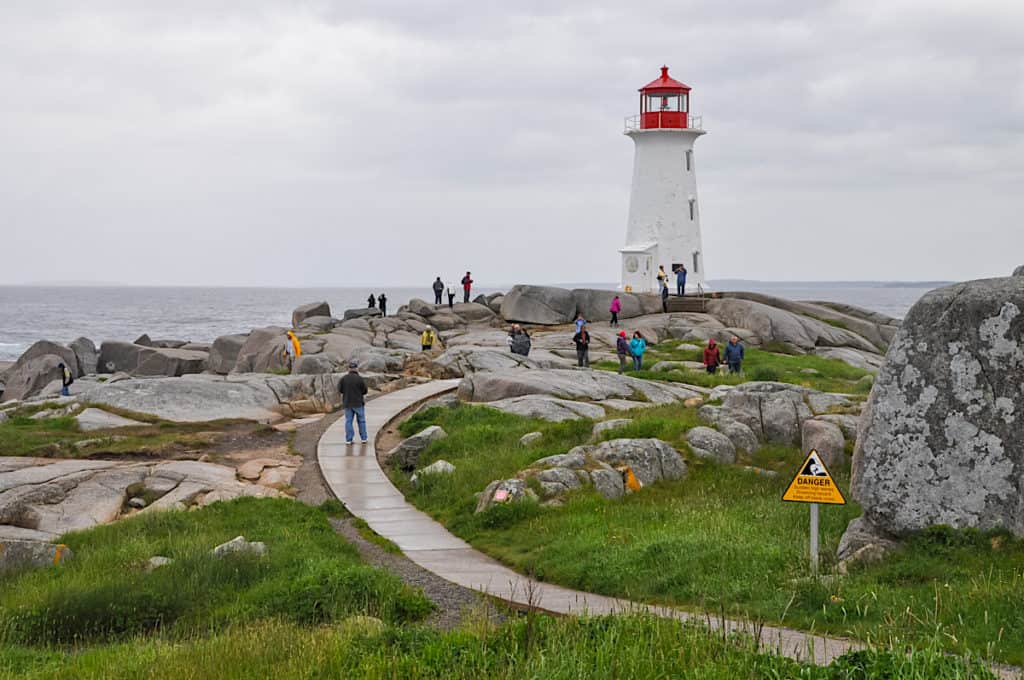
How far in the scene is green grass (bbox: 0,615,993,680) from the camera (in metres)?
8.45

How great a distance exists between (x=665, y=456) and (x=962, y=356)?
6910 millimetres

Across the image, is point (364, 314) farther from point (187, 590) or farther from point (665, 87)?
point (187, 590)

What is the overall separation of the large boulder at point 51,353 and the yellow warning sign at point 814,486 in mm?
46032

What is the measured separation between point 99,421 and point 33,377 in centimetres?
2502

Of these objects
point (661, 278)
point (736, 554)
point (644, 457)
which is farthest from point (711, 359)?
point (736, 554)

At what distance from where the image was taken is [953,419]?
44.9 ft

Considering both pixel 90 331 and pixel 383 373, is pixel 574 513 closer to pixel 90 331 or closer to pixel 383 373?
pixel 383 373

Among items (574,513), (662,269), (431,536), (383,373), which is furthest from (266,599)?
(662,269)

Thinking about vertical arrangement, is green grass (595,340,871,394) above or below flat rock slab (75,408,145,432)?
above

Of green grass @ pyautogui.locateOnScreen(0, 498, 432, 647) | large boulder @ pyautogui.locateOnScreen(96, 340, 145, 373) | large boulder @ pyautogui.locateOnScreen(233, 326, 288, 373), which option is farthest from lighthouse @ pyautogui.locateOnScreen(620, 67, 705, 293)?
green grass @ pyautogui.locateOnScreen(0, 498, 432, 647)

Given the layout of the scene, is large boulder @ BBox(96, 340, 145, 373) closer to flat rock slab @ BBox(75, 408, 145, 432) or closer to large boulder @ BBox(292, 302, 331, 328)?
large boulder @ BBox(292, 302, 331, 328)

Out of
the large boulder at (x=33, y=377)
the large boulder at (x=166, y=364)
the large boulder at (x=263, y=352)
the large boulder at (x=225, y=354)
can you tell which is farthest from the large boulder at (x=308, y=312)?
the large boulder at (x=33, y=377)

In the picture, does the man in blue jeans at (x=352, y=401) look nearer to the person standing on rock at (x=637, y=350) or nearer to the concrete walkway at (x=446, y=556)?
the concrete walkway at (x=446, y=556)

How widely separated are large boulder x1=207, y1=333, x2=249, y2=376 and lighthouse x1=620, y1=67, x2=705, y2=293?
20834 millimetres
